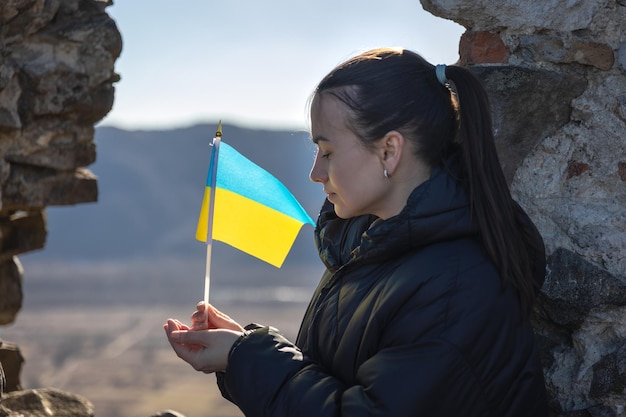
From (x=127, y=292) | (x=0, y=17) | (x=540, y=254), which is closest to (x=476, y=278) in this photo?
(x=540, y=254)

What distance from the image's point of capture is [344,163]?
171 centimetres

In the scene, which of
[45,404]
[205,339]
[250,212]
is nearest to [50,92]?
[45,404]

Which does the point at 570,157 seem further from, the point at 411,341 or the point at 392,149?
the point at 411,341

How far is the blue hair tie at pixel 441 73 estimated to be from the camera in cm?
173

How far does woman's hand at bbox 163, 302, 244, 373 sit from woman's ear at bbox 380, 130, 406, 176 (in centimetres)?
44

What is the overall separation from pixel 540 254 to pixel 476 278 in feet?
0.83

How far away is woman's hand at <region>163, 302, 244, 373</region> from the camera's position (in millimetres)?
1759

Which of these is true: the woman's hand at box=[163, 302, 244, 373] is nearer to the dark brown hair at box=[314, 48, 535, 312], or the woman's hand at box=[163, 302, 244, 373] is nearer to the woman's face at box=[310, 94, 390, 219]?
the woman's face at box=[310, 94, 390, 219]

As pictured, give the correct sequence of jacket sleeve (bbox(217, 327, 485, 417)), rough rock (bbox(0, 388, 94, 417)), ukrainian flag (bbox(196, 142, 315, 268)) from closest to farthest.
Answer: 1. jacket sleeve (bbox(217, 327, 485, 417))
2. ukrainian flag (bbox(196, 142, 315, 268))
3. rough rock (bbox(0, 388, 94, 417))

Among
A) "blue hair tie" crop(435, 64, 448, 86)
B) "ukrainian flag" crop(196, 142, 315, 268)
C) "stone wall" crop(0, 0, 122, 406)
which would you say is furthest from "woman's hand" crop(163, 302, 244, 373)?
"stone wall" crop(0, 0, 122, 406)

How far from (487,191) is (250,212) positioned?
686mm

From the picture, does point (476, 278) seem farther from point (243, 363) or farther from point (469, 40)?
point (469, 40)

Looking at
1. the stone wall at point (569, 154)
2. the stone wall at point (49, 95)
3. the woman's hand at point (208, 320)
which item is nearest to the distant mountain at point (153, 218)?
the stone wall at point (49, 95)

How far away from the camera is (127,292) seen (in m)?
39.0
